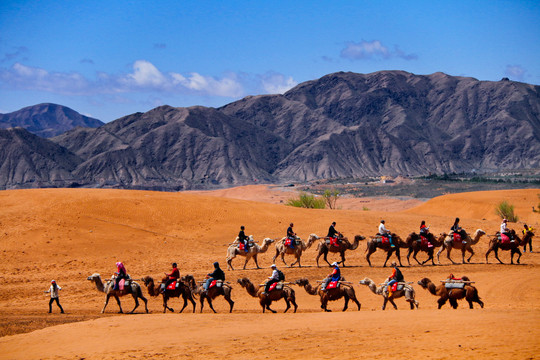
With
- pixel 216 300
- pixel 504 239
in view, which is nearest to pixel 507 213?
pixel 504 239

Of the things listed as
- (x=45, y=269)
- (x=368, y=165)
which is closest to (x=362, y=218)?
(x=45, y=269)

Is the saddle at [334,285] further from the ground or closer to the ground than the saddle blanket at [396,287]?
further from the ground

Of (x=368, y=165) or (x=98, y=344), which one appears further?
(x=368, y=165)

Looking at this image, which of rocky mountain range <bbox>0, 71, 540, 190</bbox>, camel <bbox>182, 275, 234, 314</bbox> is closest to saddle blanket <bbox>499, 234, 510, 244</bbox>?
camel <bbox>182, 275, 234, 314</bbox>

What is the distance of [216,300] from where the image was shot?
2477 cm

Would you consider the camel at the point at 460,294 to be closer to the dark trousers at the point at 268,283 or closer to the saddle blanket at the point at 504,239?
the dark trousers at the point at 268,283

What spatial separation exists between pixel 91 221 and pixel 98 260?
7387 mm

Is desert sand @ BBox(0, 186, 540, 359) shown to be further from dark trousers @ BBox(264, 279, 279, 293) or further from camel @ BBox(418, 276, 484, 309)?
dark trousers @ BBox(264, 279, 279, 293)

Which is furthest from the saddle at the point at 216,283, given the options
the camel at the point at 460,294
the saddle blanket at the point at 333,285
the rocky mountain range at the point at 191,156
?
the rocky mountain range at the point at 191,156

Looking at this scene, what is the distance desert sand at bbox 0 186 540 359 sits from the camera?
14.2 m

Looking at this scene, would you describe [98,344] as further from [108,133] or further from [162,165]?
[108,133]

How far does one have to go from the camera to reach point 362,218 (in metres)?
44.7

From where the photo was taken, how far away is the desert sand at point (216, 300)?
1423cm

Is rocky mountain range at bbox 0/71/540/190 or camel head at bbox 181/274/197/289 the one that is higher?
rocky mountain range at bbox 0/71/540/190
